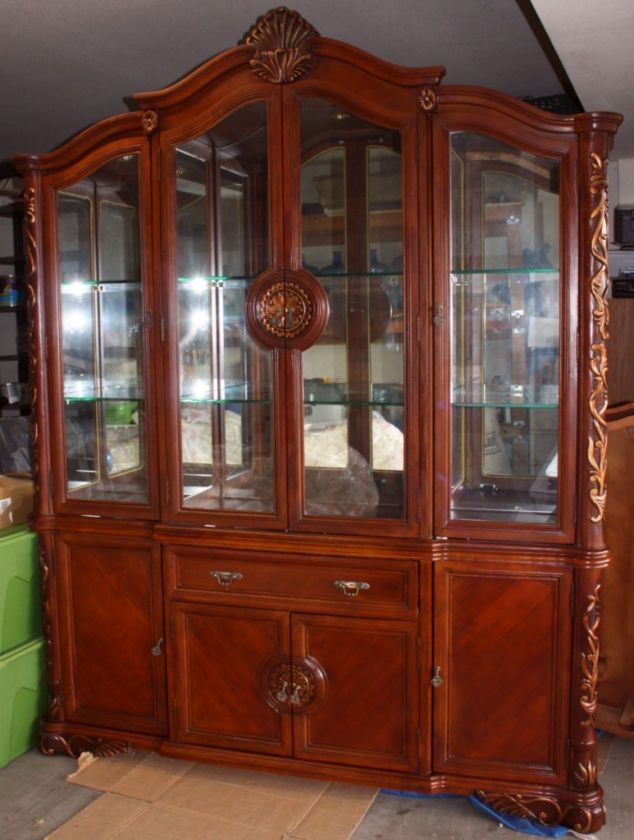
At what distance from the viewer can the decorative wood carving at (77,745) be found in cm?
270

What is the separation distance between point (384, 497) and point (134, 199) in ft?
3.94

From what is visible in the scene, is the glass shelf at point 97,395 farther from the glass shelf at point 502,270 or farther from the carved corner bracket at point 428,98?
the carved corner bracket at point 428,98

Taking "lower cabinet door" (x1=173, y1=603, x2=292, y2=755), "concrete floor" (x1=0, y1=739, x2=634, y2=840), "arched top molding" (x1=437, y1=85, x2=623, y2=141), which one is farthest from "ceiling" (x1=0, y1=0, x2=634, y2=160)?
"concrete floor" (x1=0, y1=739, x2=634, y2=840)

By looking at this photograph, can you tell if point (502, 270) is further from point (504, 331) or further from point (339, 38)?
point (339, 38)

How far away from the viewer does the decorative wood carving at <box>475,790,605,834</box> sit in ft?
7.44

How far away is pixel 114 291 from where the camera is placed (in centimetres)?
269

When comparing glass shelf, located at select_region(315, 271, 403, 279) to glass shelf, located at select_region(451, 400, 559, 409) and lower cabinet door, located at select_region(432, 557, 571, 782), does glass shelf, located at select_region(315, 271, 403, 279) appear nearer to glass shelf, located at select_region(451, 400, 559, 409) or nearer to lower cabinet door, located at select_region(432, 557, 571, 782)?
glass shelf, located at select_region(451, 400, 559, 409)

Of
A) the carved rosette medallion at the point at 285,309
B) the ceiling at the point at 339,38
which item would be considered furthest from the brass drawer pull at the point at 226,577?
the ceiling at the point at 339,38

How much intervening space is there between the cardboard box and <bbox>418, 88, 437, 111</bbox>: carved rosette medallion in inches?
71.5

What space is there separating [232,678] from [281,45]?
1858 mm

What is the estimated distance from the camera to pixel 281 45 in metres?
2.30

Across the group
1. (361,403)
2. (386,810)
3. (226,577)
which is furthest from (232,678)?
(361,403)

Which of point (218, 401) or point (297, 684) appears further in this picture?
point (218, 401)

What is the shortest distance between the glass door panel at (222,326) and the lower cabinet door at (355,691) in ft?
1.43
